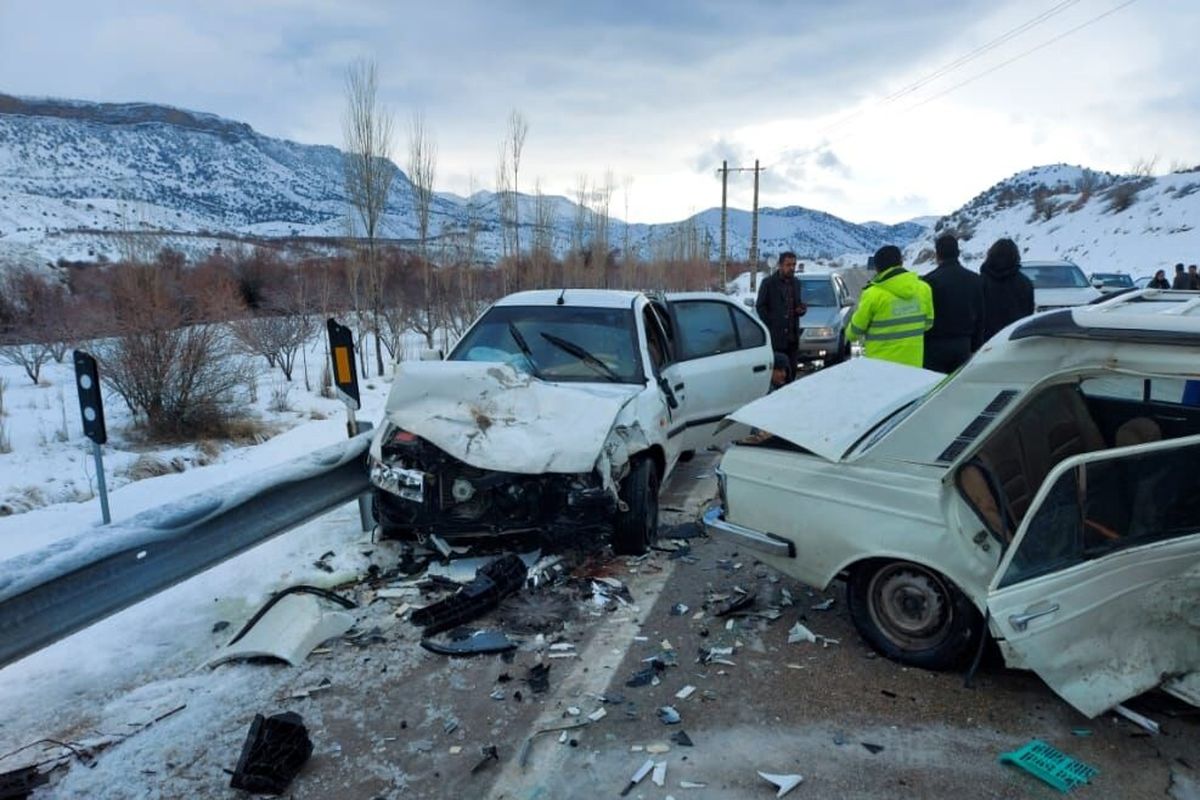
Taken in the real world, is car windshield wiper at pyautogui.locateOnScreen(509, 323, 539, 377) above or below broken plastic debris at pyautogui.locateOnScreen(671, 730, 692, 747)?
above

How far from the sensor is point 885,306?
Result: 604 centimetres

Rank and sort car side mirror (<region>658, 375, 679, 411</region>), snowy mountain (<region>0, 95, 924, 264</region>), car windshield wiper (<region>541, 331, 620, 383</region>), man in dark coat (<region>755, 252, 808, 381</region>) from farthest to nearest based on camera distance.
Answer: snowy mountain (<region>0, 95, 924, 264</region>)
man in dark coat (<region>755, 252, 808, 381</region>)
car side mirror (<region>658, 375, 679, 411</region>)
car windshield wiper (<region>541, 331, 620, 383</region>)

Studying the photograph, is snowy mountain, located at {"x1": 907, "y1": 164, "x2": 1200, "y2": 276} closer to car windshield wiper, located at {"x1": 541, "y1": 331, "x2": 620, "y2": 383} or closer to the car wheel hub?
car windshield wiper, located at {"x1": 541, "y1": 331, "x2": 620, "y2": 383}

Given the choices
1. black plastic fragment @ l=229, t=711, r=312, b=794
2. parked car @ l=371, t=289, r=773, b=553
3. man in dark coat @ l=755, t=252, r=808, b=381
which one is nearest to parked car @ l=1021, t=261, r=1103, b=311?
man in dark coat @ l=755, t=252, r=808, b=381

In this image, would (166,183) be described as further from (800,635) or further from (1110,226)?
(800,635)

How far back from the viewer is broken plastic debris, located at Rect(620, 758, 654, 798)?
8.66 feet

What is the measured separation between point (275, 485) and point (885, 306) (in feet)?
15.9

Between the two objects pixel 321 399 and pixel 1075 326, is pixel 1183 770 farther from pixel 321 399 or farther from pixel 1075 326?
pixel 321 399

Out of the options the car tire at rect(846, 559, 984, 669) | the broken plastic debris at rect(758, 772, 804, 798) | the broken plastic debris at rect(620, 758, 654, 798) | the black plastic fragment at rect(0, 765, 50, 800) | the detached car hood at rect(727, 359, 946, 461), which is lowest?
the broken plastic debris at rect(620, 758, 654, 798)

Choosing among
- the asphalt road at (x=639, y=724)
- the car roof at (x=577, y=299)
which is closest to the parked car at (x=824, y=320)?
the car roof at (x=577, y=299)

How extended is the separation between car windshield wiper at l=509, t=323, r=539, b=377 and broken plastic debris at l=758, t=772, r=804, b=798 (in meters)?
3.32

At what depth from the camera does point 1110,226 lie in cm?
4622

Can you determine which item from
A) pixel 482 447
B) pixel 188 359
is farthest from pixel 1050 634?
pixel 188 359

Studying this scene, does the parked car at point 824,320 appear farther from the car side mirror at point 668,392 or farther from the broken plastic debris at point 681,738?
the broken plastic debris at point 681,738
